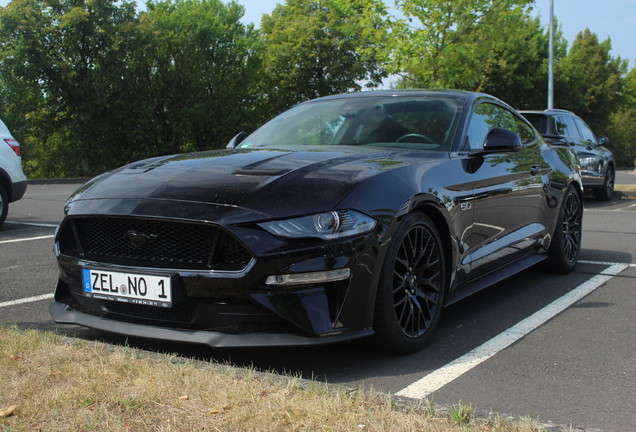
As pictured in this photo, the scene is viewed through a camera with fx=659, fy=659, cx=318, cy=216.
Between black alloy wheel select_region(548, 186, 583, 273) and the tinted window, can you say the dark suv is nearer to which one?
the tinted window

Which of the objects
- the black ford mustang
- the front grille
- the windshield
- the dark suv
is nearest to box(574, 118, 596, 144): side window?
the dark suv

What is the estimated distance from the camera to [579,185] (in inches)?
243

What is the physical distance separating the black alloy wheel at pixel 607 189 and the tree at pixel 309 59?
31740 millimetres

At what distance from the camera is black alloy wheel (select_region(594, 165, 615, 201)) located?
1470cm

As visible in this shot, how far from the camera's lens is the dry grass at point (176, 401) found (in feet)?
7.50

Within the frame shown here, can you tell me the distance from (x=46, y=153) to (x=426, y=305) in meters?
45.9

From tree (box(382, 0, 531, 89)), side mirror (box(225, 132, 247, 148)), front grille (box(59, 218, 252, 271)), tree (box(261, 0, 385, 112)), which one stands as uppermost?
tree (box(261, 0, 385, 112))

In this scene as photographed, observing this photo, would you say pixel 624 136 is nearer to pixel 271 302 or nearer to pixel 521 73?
pixel 521 73

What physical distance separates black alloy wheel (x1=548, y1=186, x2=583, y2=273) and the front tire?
234 centimetres

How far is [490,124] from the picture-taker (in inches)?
193

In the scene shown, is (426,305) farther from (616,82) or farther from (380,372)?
(616,82)

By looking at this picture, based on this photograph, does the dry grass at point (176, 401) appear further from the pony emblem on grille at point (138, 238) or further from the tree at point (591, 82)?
the tree at point (591, 82)

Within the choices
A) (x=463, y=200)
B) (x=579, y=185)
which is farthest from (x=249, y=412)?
(x=579, y=185)

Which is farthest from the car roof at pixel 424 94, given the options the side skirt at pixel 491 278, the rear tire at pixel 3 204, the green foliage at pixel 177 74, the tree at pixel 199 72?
the tree at pixel 199 72
